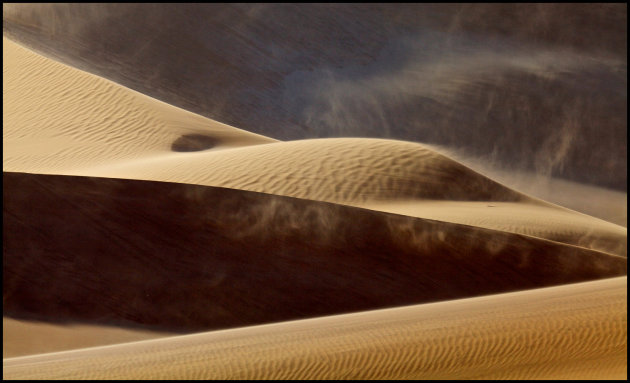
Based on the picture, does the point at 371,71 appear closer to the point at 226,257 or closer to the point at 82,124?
the point at 82,124

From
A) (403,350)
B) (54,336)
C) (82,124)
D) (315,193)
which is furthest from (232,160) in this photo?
(403,350)

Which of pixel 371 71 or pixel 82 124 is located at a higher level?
pixel 82 124

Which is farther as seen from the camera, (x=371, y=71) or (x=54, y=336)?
(x=371, y=71)

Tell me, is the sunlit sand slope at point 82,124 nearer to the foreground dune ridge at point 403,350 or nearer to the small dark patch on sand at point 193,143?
the small dark patch on sand at point 193,143

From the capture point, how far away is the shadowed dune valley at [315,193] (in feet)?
18.5

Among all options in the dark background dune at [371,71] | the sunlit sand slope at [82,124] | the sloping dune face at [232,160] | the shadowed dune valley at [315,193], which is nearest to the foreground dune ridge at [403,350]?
the shadowed dune valley at [315,193]

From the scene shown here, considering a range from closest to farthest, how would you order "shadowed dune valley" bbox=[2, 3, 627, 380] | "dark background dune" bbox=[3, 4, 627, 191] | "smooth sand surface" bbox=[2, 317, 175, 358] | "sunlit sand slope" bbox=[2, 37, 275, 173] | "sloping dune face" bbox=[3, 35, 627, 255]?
"shadowed dune valley" bbox=[2, 3, 627, 380] → "smooth sand surface" bbox=[2, 317, 175, 358] → "sloping dune face" bbox=[3, 35, 627, 255] → "sunlit sand slope" bbox=[2, 37, 275, 173] → "dark background dune" bbox=[3, 4, 627, 191]

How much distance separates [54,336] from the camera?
8375 millimetres

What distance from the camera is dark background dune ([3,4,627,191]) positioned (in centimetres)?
2336

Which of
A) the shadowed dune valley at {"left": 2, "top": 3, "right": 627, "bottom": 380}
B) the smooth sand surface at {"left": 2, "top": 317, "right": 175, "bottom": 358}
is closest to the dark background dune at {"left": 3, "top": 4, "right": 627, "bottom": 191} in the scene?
the shadowed dune valley at {"left": 2, "top": 3, "right": 627, "bottom": 380}

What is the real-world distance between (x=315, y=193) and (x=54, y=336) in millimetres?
4164

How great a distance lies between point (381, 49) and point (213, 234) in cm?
1697

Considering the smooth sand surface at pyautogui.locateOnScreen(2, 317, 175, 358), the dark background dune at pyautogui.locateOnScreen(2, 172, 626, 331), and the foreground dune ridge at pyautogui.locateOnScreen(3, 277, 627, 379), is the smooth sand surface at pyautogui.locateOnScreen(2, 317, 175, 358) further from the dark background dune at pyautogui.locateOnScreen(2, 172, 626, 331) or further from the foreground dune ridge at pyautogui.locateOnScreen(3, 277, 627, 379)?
the foreground dune ridge at pyautogui.locateOnScreen(3, 277, 627, 379)

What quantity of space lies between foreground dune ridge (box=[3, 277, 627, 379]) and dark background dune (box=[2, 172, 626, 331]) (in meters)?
3.25
